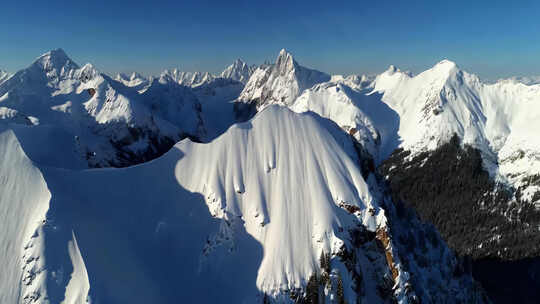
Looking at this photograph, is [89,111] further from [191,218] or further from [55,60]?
[191,218]

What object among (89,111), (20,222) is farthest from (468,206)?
(89,111)

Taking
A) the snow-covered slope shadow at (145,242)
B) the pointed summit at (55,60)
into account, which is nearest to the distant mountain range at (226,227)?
the snow-covered slope shadow at (145,242)

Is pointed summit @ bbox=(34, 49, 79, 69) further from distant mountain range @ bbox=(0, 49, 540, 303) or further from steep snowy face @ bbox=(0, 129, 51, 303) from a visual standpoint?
steep snowy face @ bbox=(0, 129, 51, 303)

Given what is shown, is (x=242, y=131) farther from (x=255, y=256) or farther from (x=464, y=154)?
(x=464, y=154)

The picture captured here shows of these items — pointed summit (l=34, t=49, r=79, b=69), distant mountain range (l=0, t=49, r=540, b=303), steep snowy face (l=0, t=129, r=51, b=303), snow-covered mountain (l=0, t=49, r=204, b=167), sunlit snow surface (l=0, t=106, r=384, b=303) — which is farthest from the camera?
pointed summit (l=34, t=49, r=79, b=69)

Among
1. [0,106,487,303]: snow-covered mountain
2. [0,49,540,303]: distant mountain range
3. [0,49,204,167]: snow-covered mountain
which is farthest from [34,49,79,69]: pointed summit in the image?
[0,106,487,303]: snow-covered mountain
